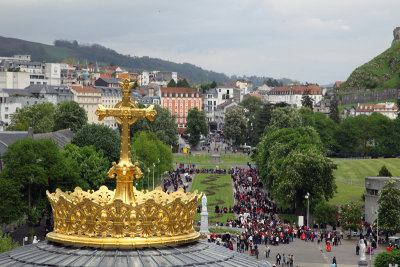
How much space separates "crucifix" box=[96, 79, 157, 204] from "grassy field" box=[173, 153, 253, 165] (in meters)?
144

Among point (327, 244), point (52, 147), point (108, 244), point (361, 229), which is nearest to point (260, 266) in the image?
point (108, 244)

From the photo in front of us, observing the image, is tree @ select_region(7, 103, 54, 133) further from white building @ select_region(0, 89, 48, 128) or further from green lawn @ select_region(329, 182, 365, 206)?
green lawn @ select_region(329, 182, 365, 206)

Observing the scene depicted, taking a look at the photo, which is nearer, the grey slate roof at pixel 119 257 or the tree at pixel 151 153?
the grey slate roof at pixel 119 257

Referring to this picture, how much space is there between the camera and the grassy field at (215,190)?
84.2m

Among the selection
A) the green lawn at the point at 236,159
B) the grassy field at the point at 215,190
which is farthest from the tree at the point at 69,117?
the green lawn at the point at 236,159

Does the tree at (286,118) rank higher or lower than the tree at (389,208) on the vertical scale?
higher

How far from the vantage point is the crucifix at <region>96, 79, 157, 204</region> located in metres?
13.2

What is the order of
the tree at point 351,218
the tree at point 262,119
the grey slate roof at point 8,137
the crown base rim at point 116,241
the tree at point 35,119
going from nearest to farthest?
the crown base rim at point 116,241 < the tree at point 351,218 < the grey slate roof at point 8,137 < the tree at point 35,119 < the tree at point 262,119

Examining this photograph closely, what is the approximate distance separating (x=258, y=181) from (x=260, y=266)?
104202 mm

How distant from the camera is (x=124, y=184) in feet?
43.4

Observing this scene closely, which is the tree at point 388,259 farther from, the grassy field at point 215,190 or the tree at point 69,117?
the tree at point 69,117

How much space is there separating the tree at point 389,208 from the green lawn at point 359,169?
4204 cm

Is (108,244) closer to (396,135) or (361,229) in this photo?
(361,229)

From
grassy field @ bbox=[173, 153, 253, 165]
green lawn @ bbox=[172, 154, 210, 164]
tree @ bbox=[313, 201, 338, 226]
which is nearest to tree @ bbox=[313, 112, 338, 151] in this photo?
grassy field @ bbox=[173, 153, 253, 165]
